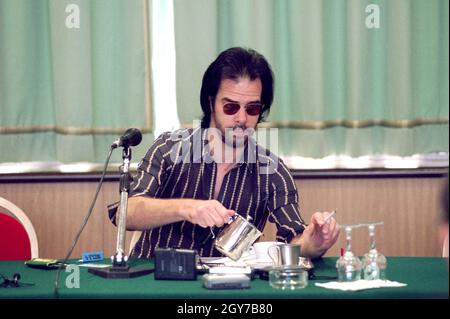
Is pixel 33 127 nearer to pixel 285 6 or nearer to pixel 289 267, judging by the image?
pixel 285 6

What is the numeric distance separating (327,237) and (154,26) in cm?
170

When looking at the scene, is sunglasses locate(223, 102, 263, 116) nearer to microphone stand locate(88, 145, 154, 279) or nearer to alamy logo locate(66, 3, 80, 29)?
microphone stand locate(88, 145, 154, 279)

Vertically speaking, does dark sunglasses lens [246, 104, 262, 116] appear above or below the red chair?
above

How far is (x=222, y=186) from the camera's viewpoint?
3.05m

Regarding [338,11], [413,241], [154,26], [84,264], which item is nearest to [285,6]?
[338,11]

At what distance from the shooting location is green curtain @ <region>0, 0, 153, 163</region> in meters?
3.69

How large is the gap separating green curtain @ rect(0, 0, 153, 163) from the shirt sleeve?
2.90 ft

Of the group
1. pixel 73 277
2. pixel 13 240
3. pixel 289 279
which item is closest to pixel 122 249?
pixel 73 277

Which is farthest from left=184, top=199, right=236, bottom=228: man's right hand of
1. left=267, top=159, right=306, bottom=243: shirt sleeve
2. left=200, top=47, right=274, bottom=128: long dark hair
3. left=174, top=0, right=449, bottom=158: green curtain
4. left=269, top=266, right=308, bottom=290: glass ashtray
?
left=174, top=0, right=449, bottom=158: green curtain

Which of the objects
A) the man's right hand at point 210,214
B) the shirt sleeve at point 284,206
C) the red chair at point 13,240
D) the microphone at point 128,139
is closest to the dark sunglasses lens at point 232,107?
the shirt sleeve at point 284,206

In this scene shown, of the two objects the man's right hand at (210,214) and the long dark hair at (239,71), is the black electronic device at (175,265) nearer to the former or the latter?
the man's right hand at (210,214)

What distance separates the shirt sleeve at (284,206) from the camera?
2.94 metres

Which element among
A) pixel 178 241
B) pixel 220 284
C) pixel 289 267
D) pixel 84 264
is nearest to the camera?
pixel 220 284

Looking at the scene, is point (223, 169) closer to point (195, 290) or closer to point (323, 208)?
point (323, 208)
